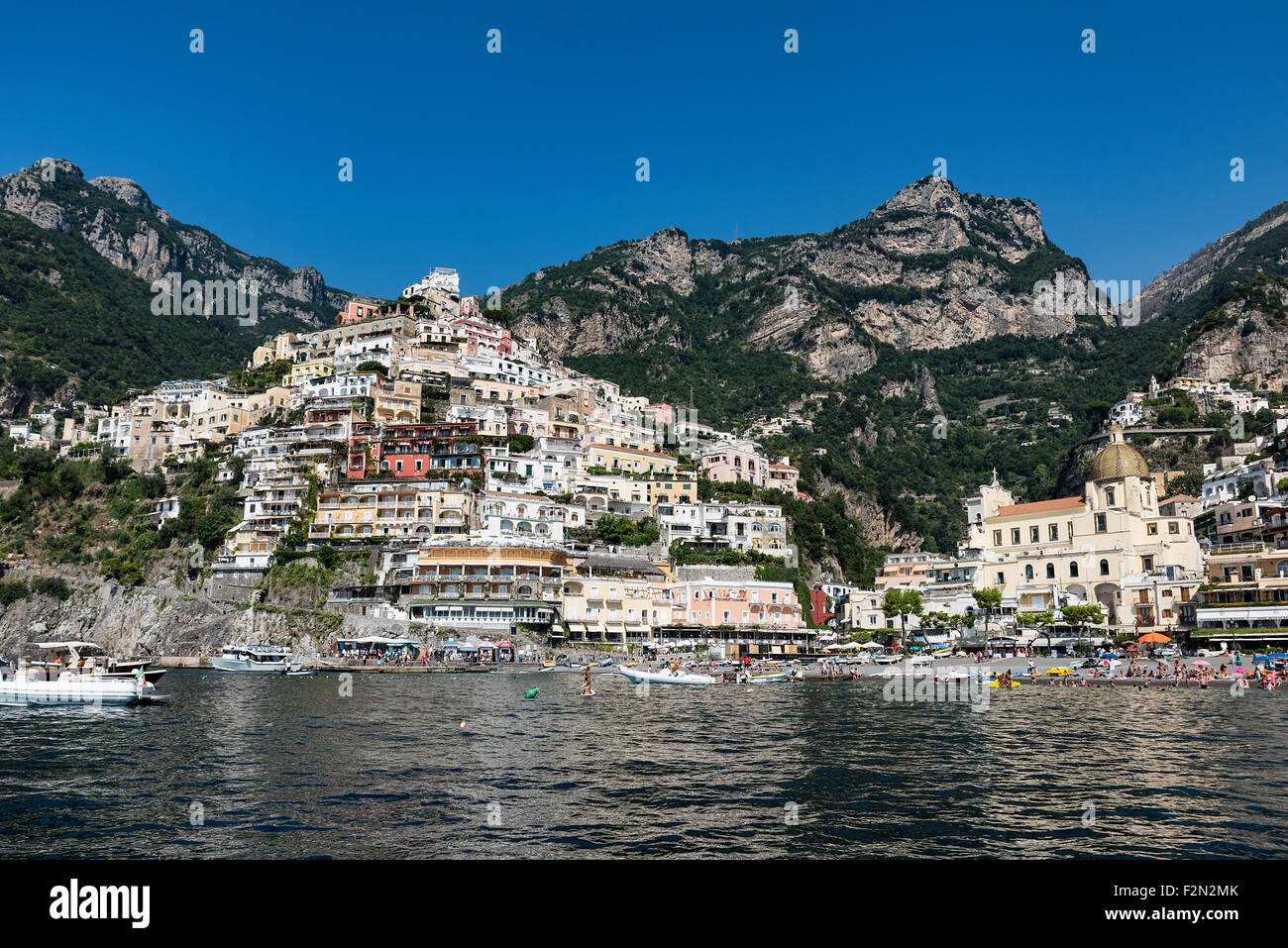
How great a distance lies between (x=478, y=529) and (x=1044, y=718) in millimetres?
60429

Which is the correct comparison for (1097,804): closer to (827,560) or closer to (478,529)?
(478,529)

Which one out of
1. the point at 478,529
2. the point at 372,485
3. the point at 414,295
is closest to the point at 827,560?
the point at 478,529

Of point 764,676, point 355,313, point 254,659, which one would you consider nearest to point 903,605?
point 764,676

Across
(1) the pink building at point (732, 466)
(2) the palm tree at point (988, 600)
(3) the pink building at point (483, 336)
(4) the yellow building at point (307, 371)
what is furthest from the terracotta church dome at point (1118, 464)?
(4) the yellow building at point (307, 371)

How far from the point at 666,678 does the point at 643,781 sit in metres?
35.2

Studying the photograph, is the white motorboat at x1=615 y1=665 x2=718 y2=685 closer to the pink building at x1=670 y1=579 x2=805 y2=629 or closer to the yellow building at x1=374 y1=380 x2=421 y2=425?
the pink building at x1=670 y1=579 x2=805 y2=629

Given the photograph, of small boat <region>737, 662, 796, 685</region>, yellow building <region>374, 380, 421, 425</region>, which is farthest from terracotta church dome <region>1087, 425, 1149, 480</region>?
yellow building <region>374, 380, 421, 425</region>

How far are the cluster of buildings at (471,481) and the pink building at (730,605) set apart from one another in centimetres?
14

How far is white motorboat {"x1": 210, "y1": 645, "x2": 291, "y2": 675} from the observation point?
6856cm

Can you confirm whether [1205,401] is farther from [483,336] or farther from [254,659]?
[254,659]

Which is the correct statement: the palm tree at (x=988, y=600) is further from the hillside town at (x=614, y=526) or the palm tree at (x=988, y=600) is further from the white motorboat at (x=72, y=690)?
the white motorboat at (x=72, y=690)

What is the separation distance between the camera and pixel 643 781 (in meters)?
22.3

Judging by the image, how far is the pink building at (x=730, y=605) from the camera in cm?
8231
